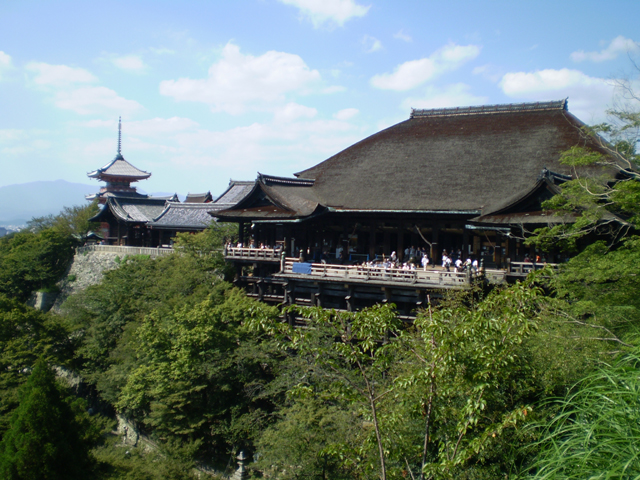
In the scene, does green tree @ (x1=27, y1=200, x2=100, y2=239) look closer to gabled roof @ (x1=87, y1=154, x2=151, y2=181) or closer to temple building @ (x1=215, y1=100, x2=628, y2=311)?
gabled roof @ (x1=87, y1=154, x2=151, y2=181)

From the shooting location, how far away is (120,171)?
5978cm

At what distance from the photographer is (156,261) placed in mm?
28922

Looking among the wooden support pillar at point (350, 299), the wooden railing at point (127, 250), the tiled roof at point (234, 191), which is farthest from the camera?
the tiled roof at point (234, 191)

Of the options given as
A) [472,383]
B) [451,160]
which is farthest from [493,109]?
[472,383]

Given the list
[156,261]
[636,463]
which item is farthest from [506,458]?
[156,261]

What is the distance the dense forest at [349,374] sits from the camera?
8195 mm

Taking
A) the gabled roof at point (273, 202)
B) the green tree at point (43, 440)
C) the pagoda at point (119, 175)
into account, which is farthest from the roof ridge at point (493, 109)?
the pagoda at point (119, 175)

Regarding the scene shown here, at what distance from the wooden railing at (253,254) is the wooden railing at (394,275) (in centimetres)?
172

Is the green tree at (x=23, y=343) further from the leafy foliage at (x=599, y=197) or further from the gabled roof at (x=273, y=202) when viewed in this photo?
the leafy foliage at (x=599, y=197)

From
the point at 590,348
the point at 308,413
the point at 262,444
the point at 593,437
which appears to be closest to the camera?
the point at 593,437

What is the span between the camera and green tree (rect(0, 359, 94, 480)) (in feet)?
49.6

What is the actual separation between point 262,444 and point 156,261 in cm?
1615

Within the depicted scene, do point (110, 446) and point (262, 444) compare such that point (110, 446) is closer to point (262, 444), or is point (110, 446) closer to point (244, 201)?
point (262, 444)

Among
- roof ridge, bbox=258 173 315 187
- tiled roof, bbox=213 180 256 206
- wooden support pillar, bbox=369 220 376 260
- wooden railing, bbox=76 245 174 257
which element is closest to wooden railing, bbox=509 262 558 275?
wooden support pillar, bbox=369 220 376 260
